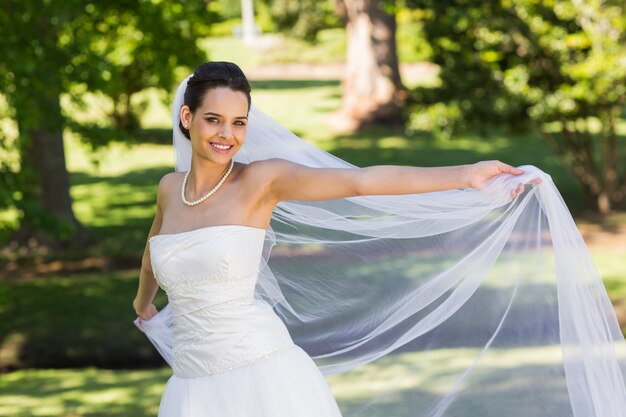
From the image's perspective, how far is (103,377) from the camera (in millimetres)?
8828

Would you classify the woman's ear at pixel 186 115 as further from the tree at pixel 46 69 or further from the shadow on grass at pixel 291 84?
the shadow on grass at pixel 291 84

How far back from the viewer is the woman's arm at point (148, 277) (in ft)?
12.9

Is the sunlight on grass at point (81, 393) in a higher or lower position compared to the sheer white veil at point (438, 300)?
lower

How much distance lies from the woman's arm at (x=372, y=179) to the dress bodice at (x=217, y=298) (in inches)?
8.5

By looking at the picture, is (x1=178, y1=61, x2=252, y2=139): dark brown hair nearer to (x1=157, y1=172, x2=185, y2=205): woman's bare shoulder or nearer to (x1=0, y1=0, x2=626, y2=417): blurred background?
(x1=157, y1=172, x2=185, y2=205): woman's bare shoulder

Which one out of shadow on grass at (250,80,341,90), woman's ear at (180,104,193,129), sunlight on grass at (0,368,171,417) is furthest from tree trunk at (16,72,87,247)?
shadow on grass at (250,80,341,90)

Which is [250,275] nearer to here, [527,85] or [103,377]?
[103,377]

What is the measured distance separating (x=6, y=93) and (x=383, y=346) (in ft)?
22.5

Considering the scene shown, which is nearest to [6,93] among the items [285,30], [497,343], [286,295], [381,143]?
[286,295]

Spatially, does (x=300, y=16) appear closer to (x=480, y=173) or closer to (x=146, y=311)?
(x=146, y=311)

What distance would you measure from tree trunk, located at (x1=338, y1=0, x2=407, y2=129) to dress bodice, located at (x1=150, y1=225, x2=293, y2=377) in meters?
23.2

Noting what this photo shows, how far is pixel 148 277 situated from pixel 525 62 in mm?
11311

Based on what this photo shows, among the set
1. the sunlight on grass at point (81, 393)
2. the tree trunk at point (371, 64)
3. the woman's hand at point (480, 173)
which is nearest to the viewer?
the woman's hand at point (480, 173)

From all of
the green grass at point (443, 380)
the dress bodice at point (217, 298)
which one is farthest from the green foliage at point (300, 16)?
the dress bodice at point (217, 298)
